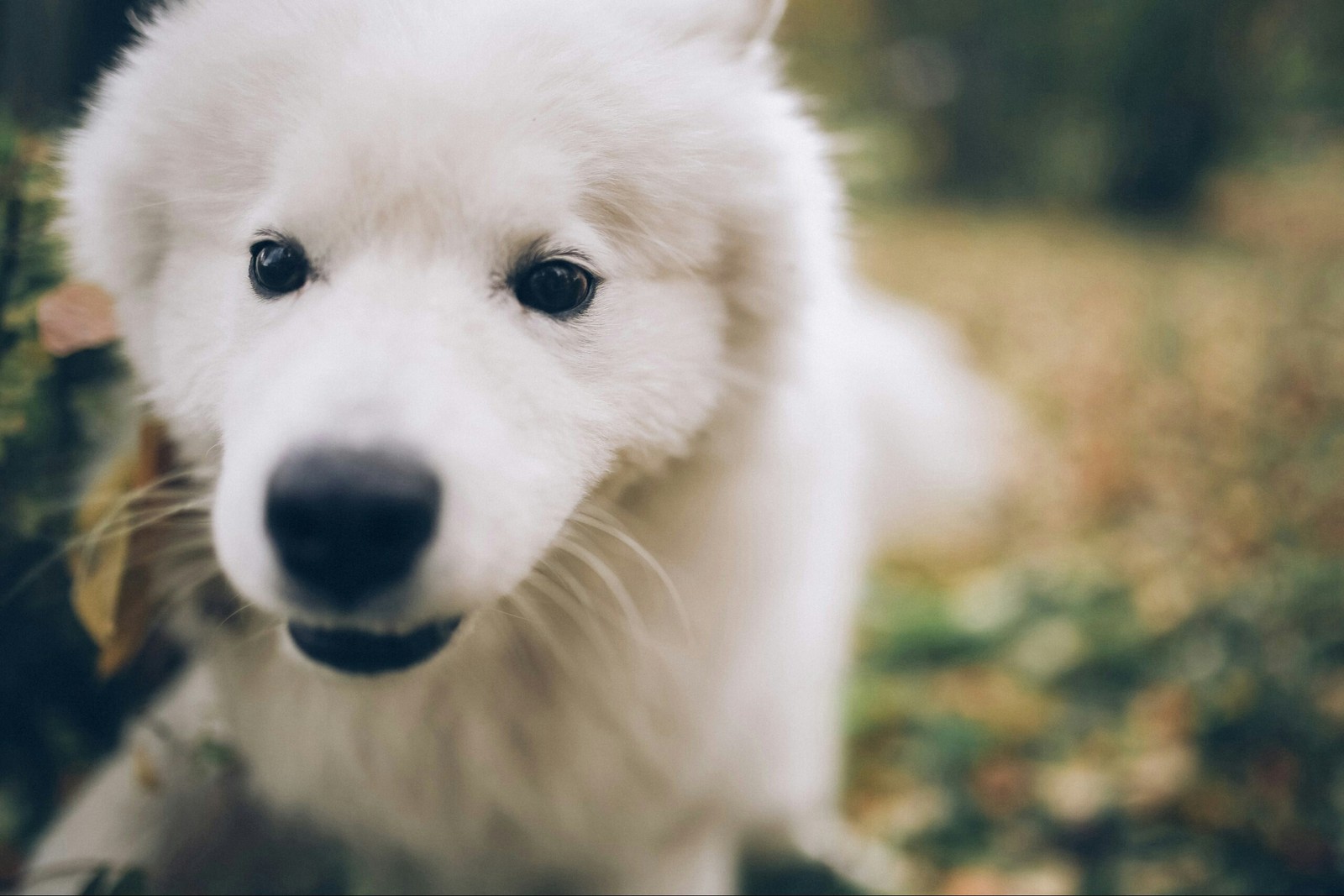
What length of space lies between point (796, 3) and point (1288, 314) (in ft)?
20.6

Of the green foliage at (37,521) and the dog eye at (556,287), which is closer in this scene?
the dog eye at (556,287)

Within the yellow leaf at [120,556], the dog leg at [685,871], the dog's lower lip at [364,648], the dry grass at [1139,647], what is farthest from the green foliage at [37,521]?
the dry grass at [1139,647]

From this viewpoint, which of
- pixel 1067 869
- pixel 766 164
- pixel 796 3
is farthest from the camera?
pixel 796 3

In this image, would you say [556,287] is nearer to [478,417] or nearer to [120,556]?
[478,417]

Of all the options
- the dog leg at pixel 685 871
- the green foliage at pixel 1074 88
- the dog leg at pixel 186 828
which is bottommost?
the dog leg at pixel 186 828

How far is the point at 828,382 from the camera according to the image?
5.99 ft

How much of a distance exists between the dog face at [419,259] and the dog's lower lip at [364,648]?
0.10 m

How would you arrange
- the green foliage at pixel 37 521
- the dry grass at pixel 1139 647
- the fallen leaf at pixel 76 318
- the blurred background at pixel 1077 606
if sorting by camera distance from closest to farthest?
the fallen leaf at pixel 76 318 < the green foliage at pixel 37 521 < the blurred background at pixel 1077 606 < the dry grass at pixel 1139 647

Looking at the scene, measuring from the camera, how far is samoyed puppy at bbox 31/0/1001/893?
104 centimetres

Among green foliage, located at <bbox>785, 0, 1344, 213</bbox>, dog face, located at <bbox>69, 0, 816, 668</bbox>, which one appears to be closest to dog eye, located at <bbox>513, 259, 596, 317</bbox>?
dog face, located at <bbox>69, 0, 816, 668</bbox>

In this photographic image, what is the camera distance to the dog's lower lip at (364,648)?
3.74 feet

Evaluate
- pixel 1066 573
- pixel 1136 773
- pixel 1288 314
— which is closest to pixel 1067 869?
pixel 1136 773

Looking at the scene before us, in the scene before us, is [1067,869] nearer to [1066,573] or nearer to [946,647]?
[946,647]

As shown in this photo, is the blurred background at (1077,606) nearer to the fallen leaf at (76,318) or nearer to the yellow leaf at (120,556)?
the yellow leaf at (120,556)
